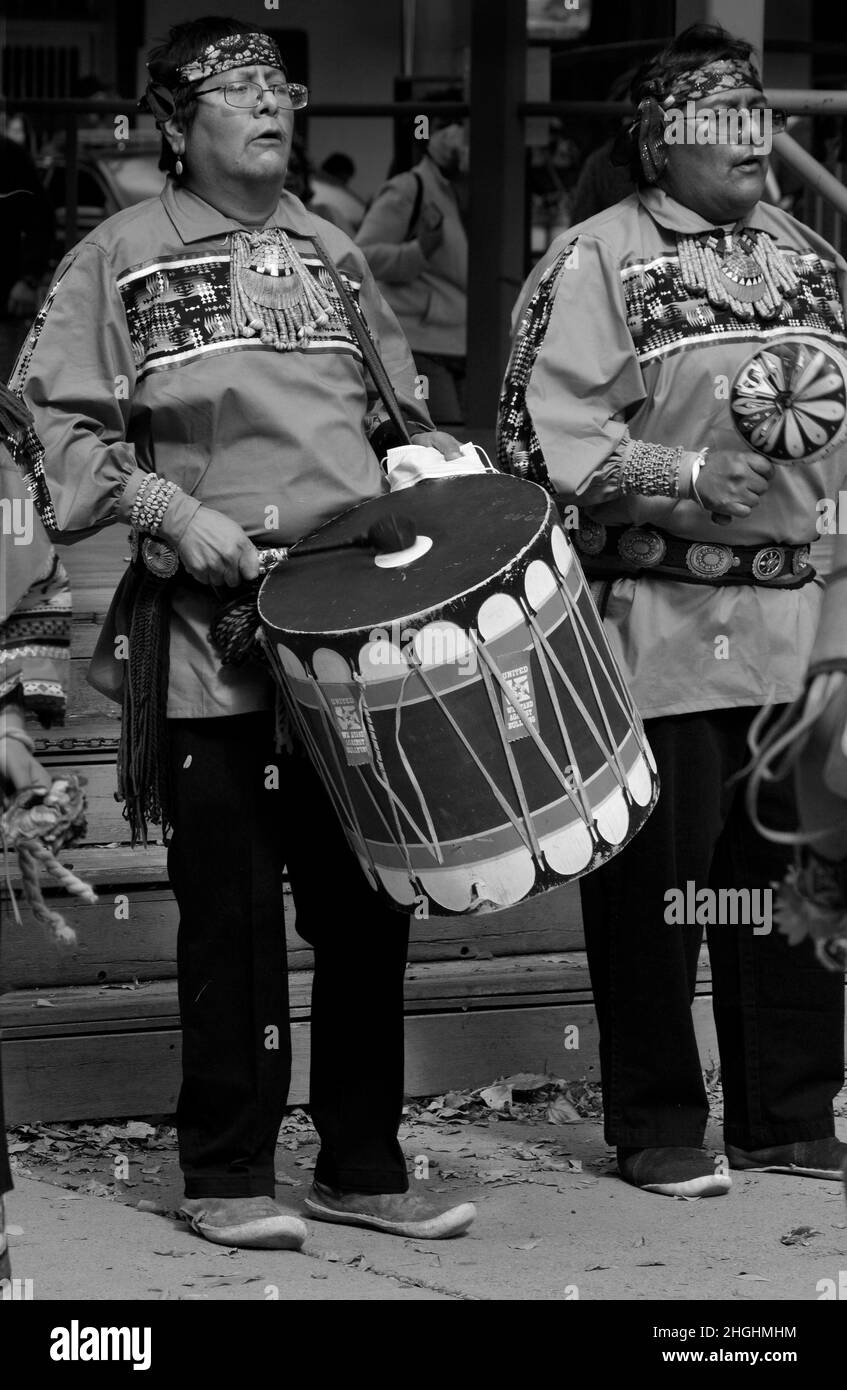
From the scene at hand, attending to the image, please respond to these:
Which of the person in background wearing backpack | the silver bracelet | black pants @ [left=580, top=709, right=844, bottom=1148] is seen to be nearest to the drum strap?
black pants @ [left=580, top=709, right=844, bottom=1148]

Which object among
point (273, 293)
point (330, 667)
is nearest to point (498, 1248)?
point (330, 667)

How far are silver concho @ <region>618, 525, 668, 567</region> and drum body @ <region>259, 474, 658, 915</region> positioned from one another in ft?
1.60

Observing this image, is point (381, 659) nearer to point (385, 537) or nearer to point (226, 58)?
point (385, 537)

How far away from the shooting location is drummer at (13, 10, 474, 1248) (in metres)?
3.67

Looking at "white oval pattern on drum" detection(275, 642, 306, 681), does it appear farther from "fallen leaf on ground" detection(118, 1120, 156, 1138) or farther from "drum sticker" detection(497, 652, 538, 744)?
"fallen leaf on ground" detection(118, 1120, 156, 1138)

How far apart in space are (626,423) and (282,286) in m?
0.72

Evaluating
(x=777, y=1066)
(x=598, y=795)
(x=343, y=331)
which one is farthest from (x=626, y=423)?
(x=777, y=1066)

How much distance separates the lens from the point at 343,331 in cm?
382

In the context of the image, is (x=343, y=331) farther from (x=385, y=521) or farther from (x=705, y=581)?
(x=705, y=581)

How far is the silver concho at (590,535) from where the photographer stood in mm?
4074

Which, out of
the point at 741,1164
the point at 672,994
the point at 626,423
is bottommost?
the point at 741,1164

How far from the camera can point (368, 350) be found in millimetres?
3820

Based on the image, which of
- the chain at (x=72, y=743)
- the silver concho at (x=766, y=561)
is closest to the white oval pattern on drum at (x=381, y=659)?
the silver concho at (x=766, y=561)

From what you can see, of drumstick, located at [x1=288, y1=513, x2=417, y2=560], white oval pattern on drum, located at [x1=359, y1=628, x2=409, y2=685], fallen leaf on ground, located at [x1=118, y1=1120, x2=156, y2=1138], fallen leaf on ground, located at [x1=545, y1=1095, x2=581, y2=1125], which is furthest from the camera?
fallen leaf on ground, located at [x1=545, y1=1095, x2=581, y2=1125]
